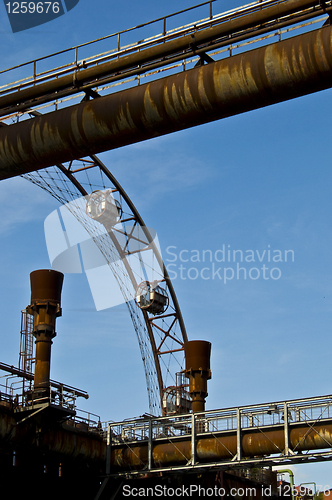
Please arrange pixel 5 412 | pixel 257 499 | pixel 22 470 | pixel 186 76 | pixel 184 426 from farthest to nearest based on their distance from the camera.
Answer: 1. pixel 257 499
2. pixel 184 426
3. pixel 22 470
4. pixel 5 412
5. pixel 186 76

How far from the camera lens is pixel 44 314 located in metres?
32.1

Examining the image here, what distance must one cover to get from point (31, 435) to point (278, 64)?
21237 mm

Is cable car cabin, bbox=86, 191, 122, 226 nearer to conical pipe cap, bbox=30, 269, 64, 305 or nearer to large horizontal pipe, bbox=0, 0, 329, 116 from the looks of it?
conical pipe cap, bbox=30, 269, 64, 305

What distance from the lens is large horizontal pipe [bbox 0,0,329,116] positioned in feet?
56.7

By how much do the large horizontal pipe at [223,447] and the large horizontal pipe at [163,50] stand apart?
18.8 meters

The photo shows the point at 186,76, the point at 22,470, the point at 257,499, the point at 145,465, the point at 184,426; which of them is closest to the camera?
the point at 186,76

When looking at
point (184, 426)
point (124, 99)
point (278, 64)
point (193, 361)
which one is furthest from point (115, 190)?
point (278, 64)

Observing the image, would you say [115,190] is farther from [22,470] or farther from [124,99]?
[124,99]

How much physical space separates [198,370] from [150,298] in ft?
19.3

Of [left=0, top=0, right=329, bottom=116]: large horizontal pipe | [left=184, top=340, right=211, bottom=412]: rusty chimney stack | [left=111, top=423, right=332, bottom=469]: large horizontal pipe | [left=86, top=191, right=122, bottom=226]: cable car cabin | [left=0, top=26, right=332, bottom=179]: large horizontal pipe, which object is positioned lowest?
[left=111, top=423, right=332, bottom=469]: large horizontal pipe

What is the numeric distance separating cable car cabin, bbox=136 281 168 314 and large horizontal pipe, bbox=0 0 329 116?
23.2m

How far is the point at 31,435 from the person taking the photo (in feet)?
98.8

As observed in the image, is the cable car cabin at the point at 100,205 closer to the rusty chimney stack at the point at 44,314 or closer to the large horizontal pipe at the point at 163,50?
the rusty chimney stack at the point at 44,314

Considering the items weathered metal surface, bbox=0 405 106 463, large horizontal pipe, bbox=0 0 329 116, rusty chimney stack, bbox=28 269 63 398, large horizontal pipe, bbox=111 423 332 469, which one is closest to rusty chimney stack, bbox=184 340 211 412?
large horizontal pipe, bbox=111 423 332 469
